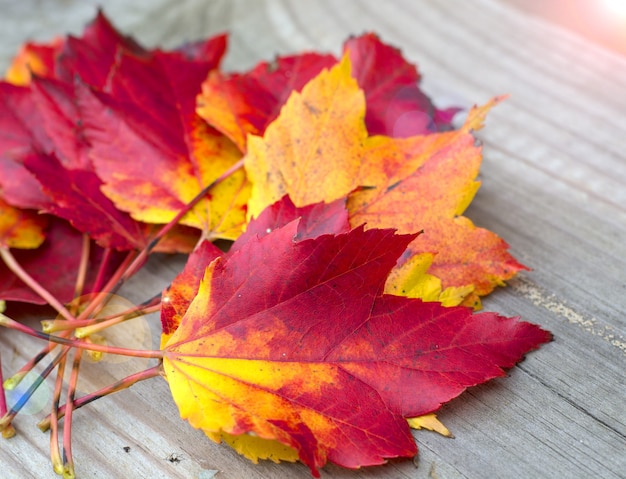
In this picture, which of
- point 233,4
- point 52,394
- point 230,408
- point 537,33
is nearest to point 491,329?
point 230,408

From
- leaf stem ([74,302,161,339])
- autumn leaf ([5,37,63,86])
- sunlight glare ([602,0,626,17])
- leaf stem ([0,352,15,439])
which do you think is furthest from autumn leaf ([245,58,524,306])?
sunlight glare ([602,0,626,17])

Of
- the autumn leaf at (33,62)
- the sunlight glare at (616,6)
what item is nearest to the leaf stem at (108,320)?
the autumn leaf at (33,62)

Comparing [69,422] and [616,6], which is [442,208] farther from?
[616,6]

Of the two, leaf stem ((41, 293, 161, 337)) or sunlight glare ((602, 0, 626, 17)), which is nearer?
leaf stem ((41, 293, 161, 337))

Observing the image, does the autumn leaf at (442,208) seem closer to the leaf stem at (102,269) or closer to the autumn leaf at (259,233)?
the autumn leaf at (259,233)

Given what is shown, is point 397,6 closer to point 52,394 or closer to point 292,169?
point 292,169

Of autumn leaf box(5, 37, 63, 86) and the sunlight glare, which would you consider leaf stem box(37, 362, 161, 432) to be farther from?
the sunlight glare
